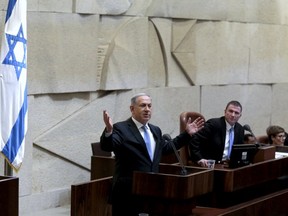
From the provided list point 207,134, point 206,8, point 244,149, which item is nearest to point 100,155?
point 207,134

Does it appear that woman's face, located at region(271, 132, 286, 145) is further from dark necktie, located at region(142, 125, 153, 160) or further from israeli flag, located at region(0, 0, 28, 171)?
israeli flag, located at region(0, 0, 28, 171)

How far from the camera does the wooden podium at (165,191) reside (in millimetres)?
6508

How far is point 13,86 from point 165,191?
176 cm

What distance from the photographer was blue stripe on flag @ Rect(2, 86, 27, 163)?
727cm

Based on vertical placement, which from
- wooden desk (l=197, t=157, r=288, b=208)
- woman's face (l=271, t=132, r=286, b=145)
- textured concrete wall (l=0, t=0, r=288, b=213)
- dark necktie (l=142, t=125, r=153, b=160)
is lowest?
wooden desk (l=197, t=157, r=288, b=208)

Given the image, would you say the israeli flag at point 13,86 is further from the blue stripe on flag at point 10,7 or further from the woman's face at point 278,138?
the woman's face at point 278,138

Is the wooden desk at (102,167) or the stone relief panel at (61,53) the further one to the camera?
the stone relief panel at (61,53)

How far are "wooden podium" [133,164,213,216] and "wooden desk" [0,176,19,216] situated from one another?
38.7 inches

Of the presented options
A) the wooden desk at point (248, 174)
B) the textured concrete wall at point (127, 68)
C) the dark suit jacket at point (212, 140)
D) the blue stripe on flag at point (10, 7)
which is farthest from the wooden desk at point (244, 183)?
the blue stripe on flag at point (10, 7)

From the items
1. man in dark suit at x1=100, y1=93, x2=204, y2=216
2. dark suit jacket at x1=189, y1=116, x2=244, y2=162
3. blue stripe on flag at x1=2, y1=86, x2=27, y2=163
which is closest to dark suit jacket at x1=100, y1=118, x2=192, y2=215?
man in dark suit at x1=100, y1=93, x2=204, y2=216

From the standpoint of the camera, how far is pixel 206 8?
11.2m

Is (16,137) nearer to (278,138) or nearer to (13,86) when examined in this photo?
(13,86)

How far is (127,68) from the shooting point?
9859 millimetres

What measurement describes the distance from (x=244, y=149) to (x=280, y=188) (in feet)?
3.82
